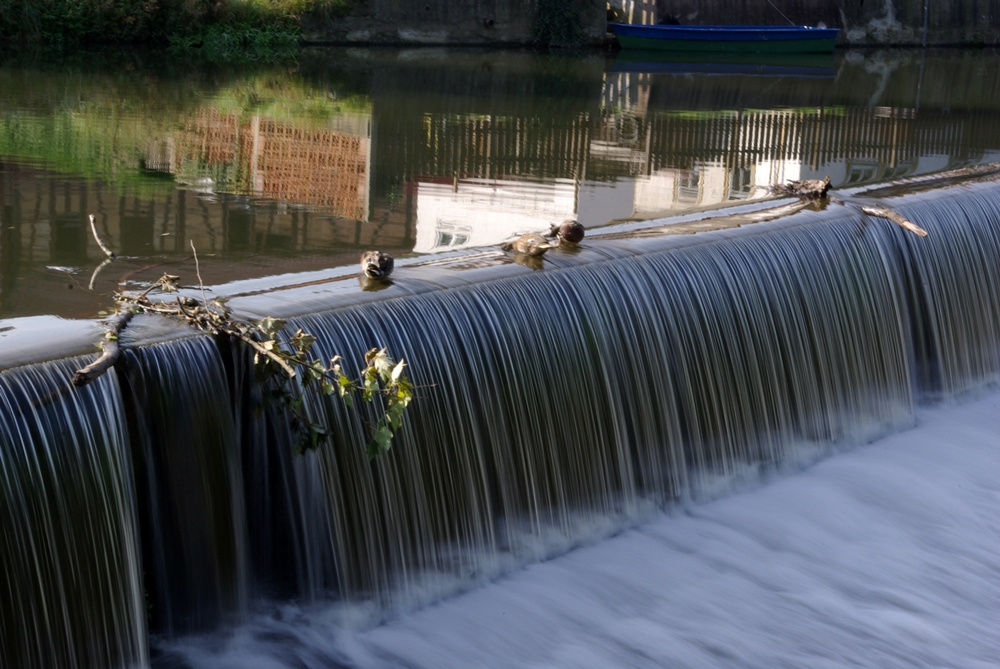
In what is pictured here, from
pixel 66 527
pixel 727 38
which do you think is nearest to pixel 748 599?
pixel 66 527

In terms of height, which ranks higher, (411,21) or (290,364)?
(411,21)

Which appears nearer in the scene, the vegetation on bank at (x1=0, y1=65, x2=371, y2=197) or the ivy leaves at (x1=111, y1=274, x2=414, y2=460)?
the ivy leaves at (x1=111, y1=274, x2=414, y2=460)

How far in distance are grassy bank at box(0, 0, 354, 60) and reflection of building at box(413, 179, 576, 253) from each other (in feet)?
39.5

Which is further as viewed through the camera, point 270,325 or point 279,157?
point 279,157

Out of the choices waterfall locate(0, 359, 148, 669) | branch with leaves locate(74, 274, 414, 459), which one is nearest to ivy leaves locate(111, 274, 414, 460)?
branch with leaves locate(74, 274, 414, 459)

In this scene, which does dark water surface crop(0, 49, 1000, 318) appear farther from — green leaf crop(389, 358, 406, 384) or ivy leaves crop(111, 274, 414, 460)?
green leaf crop(389, 358, 406, 384)

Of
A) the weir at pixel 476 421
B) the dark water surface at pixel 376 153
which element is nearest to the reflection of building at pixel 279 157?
Answer: the dark water surface at pixel 376 153

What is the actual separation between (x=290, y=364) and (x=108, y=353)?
2.35 ft

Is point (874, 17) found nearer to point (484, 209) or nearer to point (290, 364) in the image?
point (484, 209)

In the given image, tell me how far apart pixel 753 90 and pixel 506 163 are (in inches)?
351

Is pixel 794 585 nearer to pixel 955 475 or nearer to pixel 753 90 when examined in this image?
pixel 955 475

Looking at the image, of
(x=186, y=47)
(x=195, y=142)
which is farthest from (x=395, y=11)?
(x=195, y=142)

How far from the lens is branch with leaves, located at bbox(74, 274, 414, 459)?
4414 mm

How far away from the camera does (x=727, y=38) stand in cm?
2556
